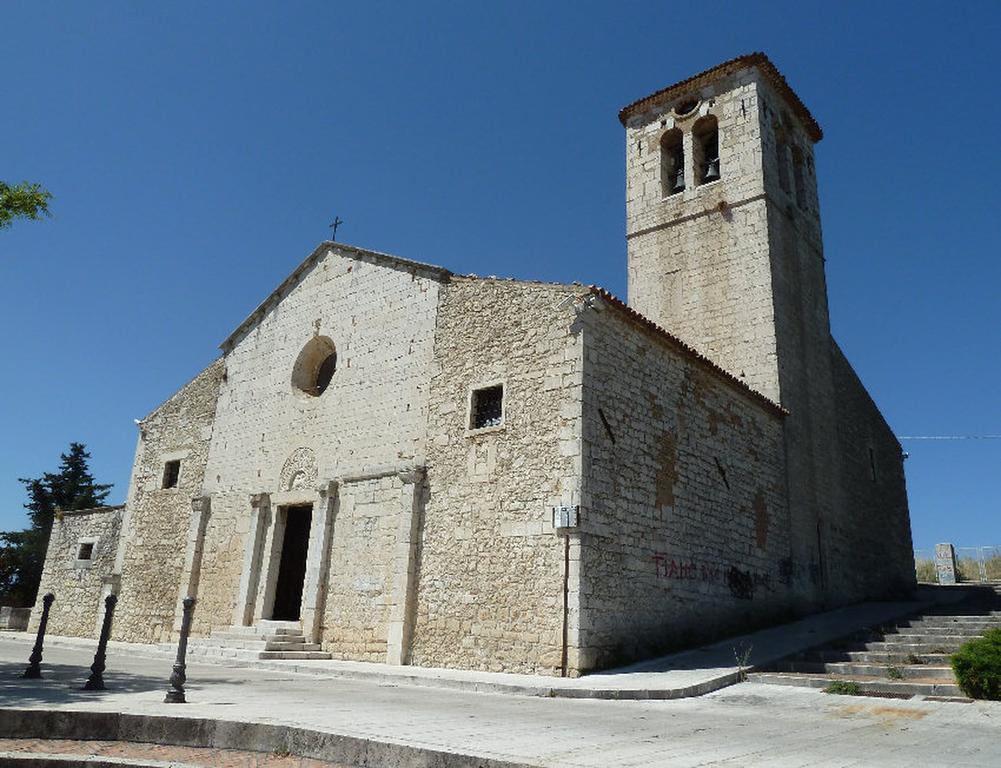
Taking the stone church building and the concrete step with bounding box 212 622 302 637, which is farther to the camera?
the concrete step with bounding box 212 622 302 637

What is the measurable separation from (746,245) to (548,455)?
9.65m

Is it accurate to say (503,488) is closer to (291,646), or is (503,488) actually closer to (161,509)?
(291,646)

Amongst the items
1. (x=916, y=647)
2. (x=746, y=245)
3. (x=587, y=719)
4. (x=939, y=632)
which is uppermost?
(x=746, y=245)

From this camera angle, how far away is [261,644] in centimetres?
1241

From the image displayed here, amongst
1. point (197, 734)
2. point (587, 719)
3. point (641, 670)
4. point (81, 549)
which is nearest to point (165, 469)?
point (81, 549)

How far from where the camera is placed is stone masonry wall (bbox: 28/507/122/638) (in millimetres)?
18344

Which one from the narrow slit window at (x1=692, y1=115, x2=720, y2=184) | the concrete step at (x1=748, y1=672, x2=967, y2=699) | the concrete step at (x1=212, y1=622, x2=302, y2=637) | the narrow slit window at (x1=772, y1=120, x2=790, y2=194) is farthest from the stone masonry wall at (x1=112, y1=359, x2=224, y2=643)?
the narrow slit window at (x1=772, y1=120, x2=790, y2=194)

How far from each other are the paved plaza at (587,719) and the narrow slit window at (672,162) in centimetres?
1375

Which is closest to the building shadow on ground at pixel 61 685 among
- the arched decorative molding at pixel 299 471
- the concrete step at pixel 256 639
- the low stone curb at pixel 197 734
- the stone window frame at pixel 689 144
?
the low stone curb at pixel 197 734

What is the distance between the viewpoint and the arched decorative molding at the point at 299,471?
14.2m

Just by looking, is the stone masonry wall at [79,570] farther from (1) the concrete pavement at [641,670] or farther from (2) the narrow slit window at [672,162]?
(2) the narrow slit window at [672,162]

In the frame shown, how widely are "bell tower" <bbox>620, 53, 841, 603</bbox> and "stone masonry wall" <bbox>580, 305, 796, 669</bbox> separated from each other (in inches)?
73.2

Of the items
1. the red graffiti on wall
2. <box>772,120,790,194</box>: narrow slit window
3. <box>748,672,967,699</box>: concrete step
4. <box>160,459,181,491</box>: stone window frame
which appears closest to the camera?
<box>748,672,967,699</box>: concrete step

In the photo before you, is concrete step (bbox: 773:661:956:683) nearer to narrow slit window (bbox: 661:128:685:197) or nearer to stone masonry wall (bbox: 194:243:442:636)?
stone masonry wall (bbox: 194:243:442:636)
